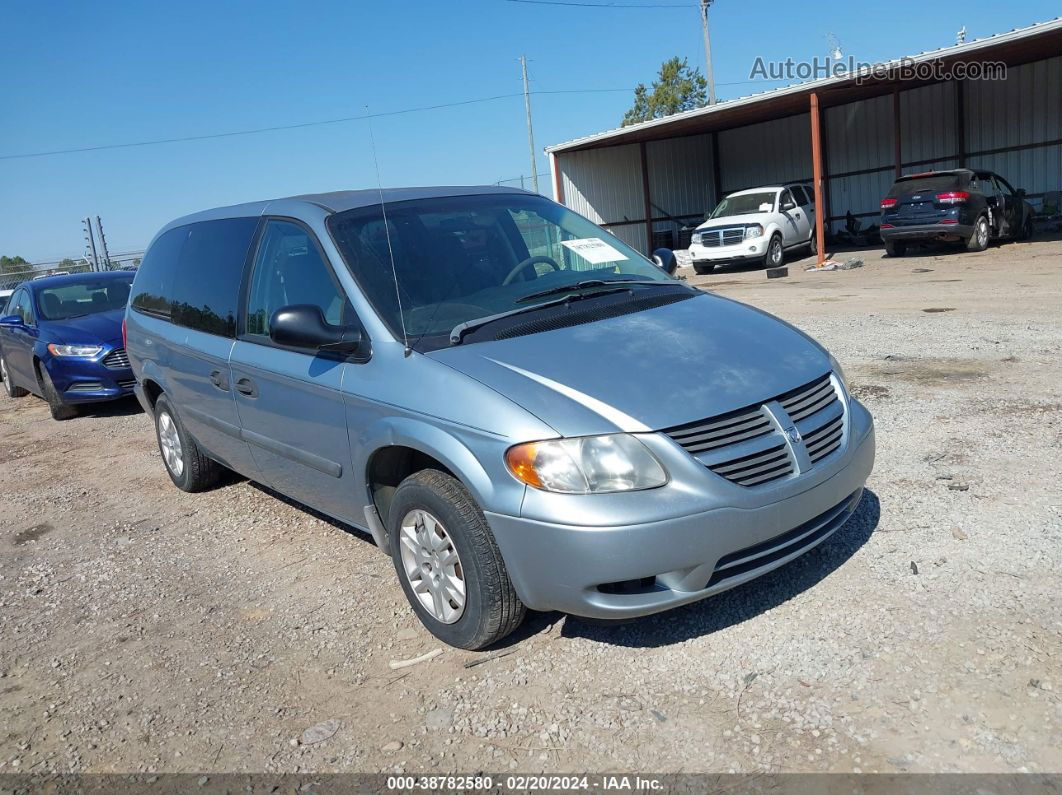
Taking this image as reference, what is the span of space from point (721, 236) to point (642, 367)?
17770 mm

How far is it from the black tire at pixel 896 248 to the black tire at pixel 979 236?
4.36 ft

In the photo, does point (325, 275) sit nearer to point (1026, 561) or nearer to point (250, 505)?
point (250, 505)

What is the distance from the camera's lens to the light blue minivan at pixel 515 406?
2.98 meters

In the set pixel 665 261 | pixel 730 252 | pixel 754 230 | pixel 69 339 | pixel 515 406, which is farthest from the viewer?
pixel 730 252

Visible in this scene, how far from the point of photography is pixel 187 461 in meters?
5.91

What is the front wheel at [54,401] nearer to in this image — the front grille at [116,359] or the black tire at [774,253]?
the front grille at [116,359]

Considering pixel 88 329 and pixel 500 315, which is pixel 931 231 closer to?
pixel 88 329

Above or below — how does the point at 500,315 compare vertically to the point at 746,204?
below

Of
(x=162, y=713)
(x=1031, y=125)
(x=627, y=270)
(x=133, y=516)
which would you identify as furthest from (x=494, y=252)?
(x=1031, y=125)

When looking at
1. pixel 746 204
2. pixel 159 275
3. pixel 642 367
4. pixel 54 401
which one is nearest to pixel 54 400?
pixel 54 401

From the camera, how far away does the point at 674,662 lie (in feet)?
10.7

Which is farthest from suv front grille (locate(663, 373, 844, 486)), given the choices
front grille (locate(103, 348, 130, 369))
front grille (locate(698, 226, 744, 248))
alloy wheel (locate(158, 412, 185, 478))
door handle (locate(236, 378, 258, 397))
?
front grille (locate(698, 226, 744, 248))

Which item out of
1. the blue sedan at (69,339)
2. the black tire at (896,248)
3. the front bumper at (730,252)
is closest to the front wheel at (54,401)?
the blue sedan at (69,339)

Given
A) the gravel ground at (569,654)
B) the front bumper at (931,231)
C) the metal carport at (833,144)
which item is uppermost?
the metal carport at (833,144)
